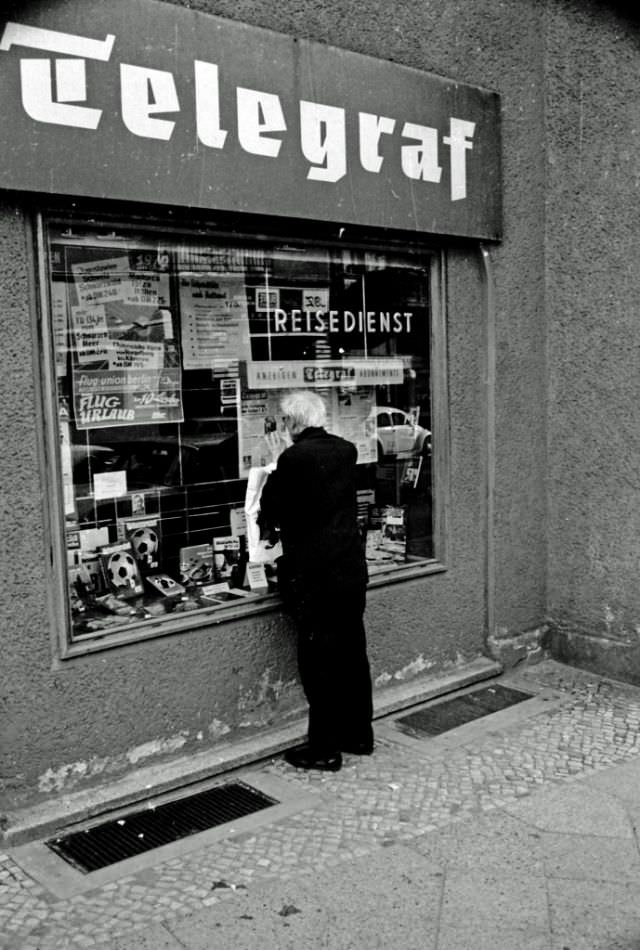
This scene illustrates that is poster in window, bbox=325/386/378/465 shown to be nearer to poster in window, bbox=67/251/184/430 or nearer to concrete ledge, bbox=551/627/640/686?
poster in window, bbox=67/251/184/430

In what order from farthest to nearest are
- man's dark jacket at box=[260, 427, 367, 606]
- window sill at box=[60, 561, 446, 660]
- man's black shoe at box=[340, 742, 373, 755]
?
man's black shoe at box=[340, 742, 373, 755]
man's dark jacket at box=[260, 427, 367, 606]
window sill at box=[60, 561, 446, 660]

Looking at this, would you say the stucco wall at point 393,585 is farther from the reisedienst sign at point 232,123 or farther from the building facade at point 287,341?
the reisedienst sign at point 232,123

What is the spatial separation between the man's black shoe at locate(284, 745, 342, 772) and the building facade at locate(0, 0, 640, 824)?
19cm

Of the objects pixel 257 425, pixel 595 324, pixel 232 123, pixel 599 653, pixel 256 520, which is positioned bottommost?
pixel 599 653

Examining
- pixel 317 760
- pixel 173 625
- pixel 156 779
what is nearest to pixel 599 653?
pixel 317 760

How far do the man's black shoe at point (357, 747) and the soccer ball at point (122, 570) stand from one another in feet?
4.43

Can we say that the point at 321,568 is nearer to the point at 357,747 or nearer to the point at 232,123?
the point at 357,747

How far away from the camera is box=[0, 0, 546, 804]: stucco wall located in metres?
4.07

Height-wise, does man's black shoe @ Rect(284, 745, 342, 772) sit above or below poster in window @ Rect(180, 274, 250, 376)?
below

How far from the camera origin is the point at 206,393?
5.18 m

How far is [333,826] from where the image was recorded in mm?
4105

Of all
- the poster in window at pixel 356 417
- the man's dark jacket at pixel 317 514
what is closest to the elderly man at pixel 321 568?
the man's dark jacket at pixel 317 514

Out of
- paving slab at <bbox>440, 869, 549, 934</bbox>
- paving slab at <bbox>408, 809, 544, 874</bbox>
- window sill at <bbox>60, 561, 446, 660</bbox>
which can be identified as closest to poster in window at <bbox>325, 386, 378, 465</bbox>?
window sill at <bbox>60, 561, 446, 660</bbox>

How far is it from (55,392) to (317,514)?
133cm
